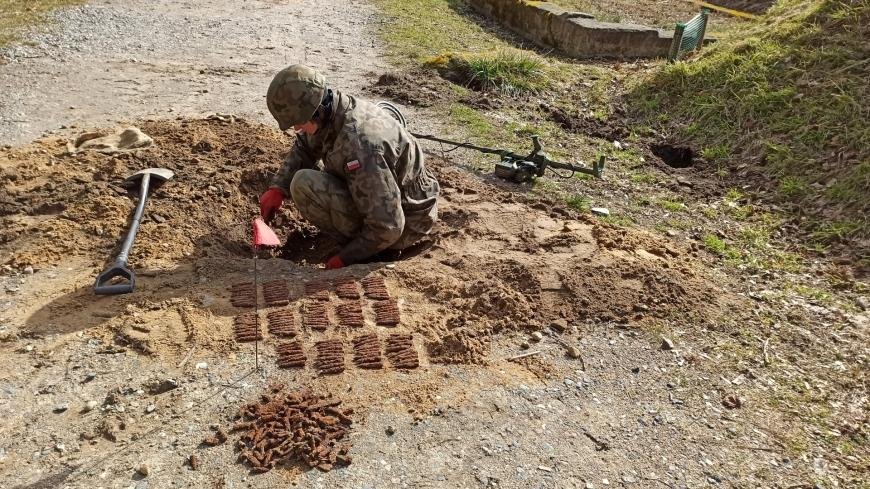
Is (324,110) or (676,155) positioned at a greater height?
(324,110)

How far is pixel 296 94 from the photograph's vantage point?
404 cm

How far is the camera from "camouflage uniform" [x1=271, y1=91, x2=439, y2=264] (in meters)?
4.23

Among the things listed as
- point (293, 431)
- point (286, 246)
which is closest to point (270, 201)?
point (286, 246)

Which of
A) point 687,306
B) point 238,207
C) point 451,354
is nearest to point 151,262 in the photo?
point 238,207

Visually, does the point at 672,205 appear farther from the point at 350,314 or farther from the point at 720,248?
the point at 350,314

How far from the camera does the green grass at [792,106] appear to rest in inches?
231

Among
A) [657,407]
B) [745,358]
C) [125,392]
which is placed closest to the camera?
[125,392]

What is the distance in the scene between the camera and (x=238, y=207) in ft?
17.4

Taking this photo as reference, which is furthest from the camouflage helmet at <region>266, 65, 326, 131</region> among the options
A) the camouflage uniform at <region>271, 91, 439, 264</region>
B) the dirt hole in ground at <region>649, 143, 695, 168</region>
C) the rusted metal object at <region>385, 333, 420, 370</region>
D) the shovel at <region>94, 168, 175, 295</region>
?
the dirt hole in ground at <region>649, 143, 695, 168</region>

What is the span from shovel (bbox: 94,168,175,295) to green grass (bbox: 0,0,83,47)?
532cm

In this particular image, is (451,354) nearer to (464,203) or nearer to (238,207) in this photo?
(464,203)

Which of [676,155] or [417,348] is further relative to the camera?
[676,155]

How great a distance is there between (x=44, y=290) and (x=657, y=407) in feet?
12.8

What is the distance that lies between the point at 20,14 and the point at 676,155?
10042mm
